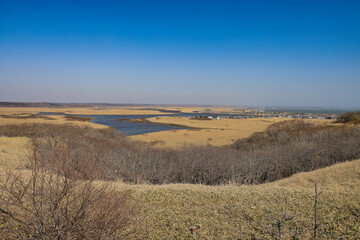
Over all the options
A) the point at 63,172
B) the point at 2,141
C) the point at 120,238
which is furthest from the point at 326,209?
the point at 2,141

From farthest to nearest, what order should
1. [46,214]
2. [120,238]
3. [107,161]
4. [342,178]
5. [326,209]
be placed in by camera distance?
[107,161], [342,178], [326,209], [120,238], [46,214]

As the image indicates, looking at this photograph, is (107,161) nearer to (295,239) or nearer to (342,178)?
(295,239)

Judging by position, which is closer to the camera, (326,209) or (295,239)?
(295,239)

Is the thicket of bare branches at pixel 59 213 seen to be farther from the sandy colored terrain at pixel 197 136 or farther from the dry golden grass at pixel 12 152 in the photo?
the sandy colored terrain at pixel 197 136

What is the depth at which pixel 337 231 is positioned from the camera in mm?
5023

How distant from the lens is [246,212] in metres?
5.93

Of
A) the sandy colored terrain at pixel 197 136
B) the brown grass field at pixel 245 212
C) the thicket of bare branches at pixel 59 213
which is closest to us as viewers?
the thicket of bare branches at pixel 59 213

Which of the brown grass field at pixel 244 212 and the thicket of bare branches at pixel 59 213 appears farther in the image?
the brown grass field at pixel 244 212

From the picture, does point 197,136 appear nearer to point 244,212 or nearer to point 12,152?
point 12,152

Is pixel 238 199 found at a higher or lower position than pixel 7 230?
lower

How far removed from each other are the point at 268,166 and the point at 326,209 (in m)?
7.33

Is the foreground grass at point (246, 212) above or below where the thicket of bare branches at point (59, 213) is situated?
below

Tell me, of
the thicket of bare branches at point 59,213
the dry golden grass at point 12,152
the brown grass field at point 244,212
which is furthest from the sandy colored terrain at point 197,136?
the thicket of bare branches at point 59,213

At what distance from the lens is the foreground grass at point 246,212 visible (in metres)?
4.92
